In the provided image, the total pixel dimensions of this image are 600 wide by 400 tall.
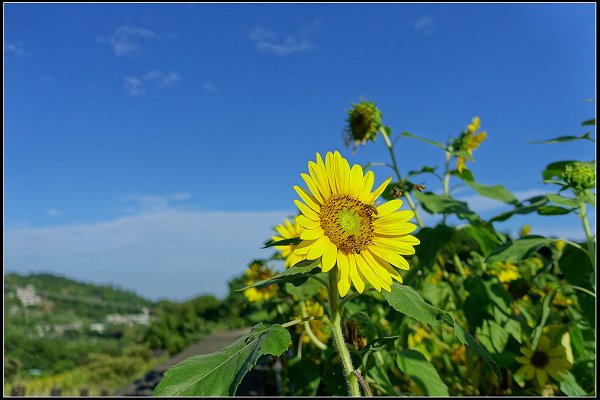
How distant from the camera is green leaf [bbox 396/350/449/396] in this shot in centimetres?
116

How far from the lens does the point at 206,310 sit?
32.9 feet

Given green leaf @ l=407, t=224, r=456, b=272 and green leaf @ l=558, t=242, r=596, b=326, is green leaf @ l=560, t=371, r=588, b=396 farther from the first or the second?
green leaf @ l=407, t=224, r=456, b=272

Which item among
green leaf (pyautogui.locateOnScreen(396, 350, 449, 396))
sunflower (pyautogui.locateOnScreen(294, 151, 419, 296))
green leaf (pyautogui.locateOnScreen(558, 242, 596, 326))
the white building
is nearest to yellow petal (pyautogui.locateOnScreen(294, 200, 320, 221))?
sunflower (pyautogui.locateOnScreen(294, 151, 419, 296))

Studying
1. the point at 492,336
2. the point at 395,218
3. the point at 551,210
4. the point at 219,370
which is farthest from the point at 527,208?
the point at 219,370

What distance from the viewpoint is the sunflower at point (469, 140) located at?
1.80 m

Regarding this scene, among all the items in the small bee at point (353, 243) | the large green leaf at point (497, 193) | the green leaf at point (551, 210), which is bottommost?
the small bee at point (353, 243)

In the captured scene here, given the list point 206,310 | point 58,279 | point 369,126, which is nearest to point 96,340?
point 58,279

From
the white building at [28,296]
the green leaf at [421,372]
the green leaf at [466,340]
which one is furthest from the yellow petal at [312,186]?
the white building at [28,296]

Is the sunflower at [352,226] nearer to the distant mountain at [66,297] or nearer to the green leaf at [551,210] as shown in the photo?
the green leaf at [551,210]

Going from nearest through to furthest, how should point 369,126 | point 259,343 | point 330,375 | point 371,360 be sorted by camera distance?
point 259,343 < point 330,375 < point 371,360 < point 369,126

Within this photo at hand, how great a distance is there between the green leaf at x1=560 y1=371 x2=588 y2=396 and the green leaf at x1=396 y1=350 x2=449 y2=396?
537 mm

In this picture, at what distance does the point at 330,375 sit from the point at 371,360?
166 millimetres

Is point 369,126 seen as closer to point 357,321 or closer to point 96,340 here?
point 357,321

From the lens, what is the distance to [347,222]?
2.58 feet
